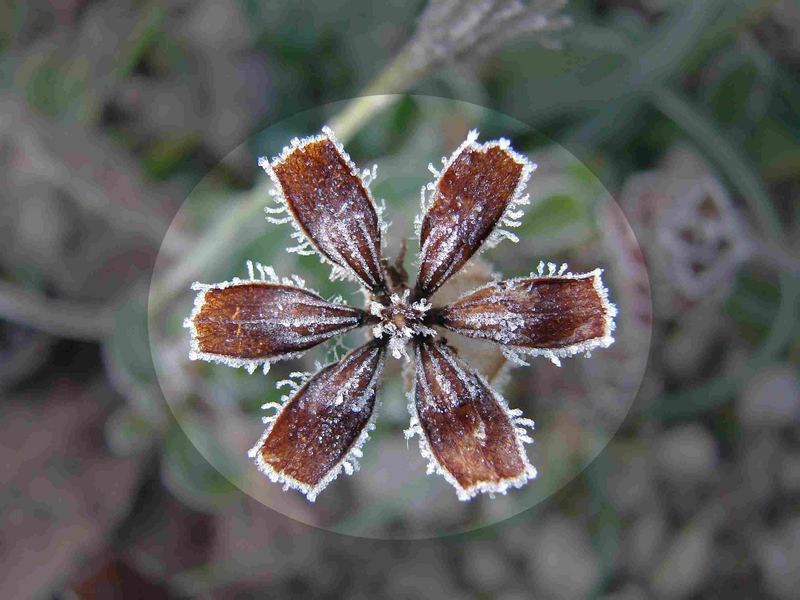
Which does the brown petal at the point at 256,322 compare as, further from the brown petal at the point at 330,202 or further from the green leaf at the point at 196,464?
the green leaf at the point at 196,464

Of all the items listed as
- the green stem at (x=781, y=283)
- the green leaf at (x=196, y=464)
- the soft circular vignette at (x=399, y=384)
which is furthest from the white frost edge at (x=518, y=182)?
the green stem at (x=781, y=283)

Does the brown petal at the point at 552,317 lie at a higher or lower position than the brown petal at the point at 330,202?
lower

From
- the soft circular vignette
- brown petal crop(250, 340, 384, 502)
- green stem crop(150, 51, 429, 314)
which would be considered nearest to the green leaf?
the soft circular vignette

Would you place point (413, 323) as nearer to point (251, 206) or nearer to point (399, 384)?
point (399, 384)

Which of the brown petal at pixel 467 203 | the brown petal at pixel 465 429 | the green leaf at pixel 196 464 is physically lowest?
the brown petal at pixel 465 429

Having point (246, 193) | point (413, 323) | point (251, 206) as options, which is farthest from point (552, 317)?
point (246, 193)

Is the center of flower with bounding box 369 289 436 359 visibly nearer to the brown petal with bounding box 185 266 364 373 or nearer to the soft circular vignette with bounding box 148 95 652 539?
the brown petal with bounding box 185 266 364 373
